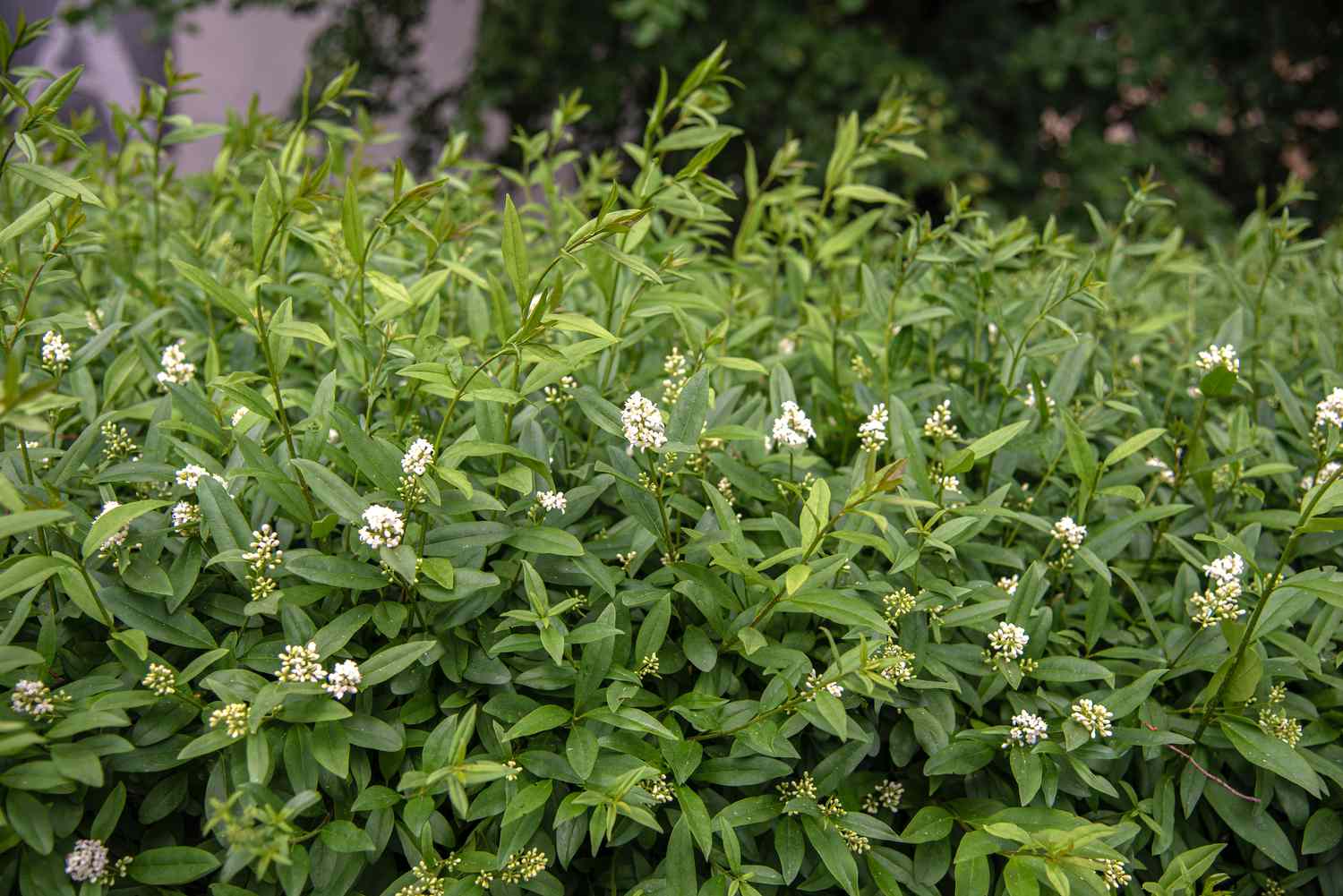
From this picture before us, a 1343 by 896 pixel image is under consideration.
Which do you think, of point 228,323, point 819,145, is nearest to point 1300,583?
point 228,323

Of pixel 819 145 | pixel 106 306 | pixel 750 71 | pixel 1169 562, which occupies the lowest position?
pixel 819 145

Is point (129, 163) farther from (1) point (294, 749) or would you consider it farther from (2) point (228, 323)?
(1) point (294, 749)

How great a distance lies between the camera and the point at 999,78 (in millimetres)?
6062

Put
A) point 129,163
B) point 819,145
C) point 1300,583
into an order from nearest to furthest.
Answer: point 1300,583 → point 129,163 → point 819,145

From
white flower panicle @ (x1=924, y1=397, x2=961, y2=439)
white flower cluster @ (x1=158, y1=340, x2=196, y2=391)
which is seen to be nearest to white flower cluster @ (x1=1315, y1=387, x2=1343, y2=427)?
white flower panicle @ (x1=924, y1=397, x2=961, y2=439)

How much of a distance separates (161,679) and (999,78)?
5.99m

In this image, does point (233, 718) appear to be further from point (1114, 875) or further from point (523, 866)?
point (1114, 875)

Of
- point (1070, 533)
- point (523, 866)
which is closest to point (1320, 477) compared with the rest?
point (1070, 533)

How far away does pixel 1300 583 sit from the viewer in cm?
134

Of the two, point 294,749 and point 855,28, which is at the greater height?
point 294,749

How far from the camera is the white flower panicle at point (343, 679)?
47.2 inches

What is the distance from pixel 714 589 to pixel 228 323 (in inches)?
→ 45.0

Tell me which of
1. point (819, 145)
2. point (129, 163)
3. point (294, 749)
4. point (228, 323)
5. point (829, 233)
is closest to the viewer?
point (294, 749)

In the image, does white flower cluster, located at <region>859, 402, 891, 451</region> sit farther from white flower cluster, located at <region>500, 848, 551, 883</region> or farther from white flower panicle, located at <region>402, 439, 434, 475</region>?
white flower cluster, located at <region>500, 848, 551, 883</region>
